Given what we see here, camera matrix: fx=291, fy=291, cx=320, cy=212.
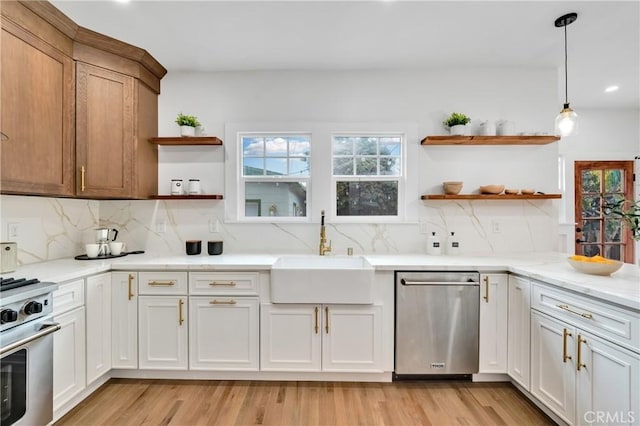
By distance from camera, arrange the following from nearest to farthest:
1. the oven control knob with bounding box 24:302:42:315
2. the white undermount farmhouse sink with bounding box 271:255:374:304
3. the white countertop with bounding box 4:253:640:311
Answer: the oven control knob with bounding box 24:302:42:315
the white countertop with bounding box 4:253:640:311
the white undermount farmhouse sink with bounding box 271:255:374:304

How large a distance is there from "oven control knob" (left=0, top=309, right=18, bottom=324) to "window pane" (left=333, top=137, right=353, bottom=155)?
241cm

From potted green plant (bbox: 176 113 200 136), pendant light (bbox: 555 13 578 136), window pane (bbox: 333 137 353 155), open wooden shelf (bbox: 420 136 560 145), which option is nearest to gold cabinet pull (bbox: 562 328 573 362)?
pendant light (bbox: 555 13 578 136)

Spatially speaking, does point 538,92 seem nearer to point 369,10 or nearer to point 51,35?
point 369,10

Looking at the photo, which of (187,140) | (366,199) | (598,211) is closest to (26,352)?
(187,140)

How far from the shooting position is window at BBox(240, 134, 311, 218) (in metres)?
2.85

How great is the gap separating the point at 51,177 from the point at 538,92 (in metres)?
4.04

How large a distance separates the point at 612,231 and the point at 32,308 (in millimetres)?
5894

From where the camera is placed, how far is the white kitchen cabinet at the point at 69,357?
1.73 meters

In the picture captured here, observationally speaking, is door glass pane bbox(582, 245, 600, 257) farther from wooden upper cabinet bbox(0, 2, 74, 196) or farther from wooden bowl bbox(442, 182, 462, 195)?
wooden upper cabinet bbox(0, 2, 74, 196)

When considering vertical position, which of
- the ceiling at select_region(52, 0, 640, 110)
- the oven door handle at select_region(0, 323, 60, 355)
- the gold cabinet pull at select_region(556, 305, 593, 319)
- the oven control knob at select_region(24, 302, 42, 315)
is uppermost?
the ceiling at select_region(52, 0, 640, 110)

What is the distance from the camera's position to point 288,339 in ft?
7.09

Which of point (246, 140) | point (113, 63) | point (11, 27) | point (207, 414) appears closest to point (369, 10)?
point (246, 140)

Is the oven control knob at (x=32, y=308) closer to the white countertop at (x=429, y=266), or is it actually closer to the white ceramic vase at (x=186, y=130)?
the white countertop at (x=429, y=266)

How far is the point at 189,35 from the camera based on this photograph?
7.35ft
